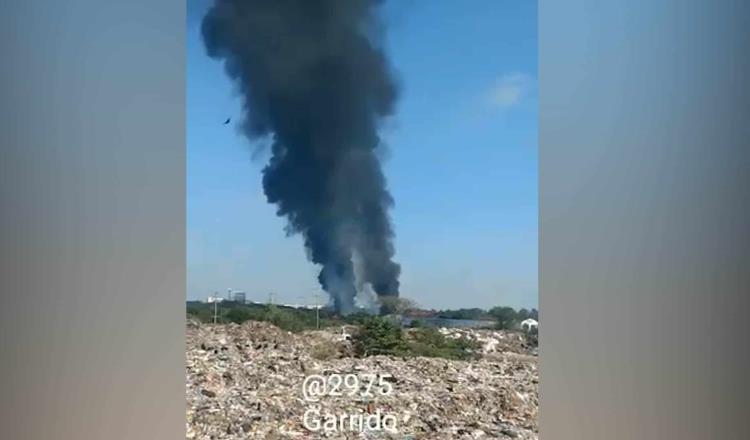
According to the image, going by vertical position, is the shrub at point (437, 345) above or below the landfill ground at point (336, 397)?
above

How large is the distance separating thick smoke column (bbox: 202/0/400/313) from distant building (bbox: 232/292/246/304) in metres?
0.31

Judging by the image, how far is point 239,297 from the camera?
2525 millimetres

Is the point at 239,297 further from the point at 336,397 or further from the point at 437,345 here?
the point at 437,345

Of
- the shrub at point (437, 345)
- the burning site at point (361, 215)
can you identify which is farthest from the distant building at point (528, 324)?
the shrub at point (437, 345)

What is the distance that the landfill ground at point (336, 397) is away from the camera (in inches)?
95.5

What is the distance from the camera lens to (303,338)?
2.52m

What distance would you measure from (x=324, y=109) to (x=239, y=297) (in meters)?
0.78

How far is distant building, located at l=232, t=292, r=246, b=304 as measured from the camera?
2523 mm

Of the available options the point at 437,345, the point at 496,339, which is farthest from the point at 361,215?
the point at 496,339
